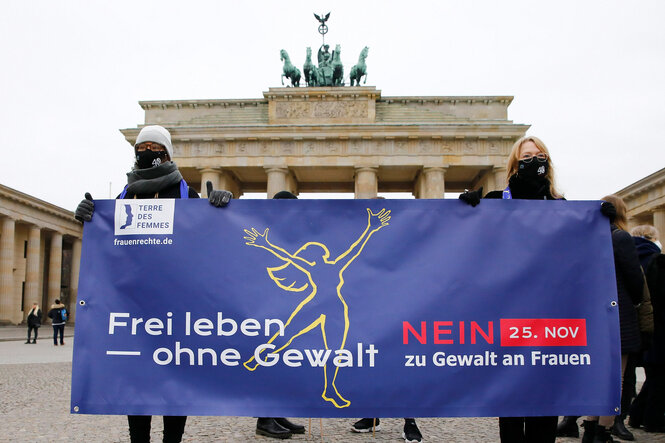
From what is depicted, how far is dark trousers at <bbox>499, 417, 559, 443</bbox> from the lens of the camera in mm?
3332

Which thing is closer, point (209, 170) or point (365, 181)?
point (365, 181)

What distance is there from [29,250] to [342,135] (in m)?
23.9

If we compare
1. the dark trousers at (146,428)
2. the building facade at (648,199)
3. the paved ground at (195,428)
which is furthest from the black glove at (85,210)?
the building facade at (648,199)

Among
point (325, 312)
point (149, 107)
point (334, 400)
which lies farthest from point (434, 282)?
point (149, 107)

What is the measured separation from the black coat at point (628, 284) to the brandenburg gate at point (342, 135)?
31004mm

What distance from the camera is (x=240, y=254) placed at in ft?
11.3

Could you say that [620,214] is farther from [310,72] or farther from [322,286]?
[310,72]

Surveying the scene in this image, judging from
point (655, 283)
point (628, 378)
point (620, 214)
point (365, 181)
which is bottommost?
point (628, 378)

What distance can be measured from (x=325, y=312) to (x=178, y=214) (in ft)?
3.47

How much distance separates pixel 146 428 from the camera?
3.38 m

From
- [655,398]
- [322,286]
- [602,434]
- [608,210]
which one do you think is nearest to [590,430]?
[602,434]

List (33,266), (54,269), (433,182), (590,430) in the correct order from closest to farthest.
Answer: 1. (590,430)
2. (433,182)
3. (33,266)
4. (54,269)

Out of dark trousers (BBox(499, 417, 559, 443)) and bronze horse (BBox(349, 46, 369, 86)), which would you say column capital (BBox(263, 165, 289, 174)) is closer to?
bronze horse (BBox(349, 46, 369, 86))

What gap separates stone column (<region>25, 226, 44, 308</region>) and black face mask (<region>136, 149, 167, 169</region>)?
41.6 m
